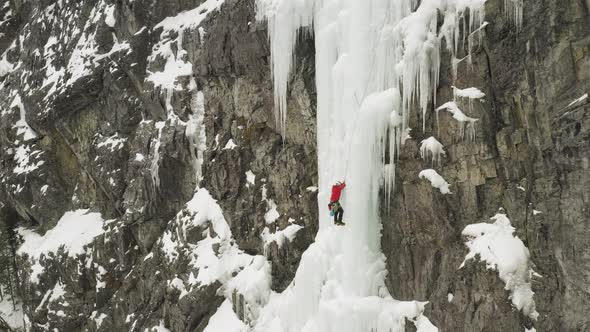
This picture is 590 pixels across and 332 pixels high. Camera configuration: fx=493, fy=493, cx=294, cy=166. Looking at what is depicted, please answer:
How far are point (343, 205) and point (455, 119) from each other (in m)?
2.88

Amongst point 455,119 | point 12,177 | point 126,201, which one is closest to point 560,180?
point 455,119

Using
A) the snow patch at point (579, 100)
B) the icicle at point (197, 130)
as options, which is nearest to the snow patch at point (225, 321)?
the icicle at point (197, 130)

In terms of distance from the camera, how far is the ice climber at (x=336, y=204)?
9742 mm

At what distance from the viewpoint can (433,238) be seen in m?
9.01

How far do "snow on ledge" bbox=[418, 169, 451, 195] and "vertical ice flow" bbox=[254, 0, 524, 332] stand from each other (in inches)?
27.2

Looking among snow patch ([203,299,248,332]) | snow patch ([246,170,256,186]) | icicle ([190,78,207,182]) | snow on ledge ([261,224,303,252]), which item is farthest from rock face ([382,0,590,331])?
icicle ([190,78,207,182])

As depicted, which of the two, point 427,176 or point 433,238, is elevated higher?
point 427,176

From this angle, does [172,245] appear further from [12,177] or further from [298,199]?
[12,177]

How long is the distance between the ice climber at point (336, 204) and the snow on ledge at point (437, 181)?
5.72ft

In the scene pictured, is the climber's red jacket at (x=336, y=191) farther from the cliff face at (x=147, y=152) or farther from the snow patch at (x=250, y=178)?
the snow patch at (x=250, y=178)

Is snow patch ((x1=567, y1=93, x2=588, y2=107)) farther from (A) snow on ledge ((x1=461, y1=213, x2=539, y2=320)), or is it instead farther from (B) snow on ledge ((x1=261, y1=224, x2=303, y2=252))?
(B) snow on ledge ((x1=261, y1=224, x2=303, y2=252))

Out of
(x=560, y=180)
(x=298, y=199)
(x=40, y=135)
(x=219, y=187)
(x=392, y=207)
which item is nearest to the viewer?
(x=560, y=180)

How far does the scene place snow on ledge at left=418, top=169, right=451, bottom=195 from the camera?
344 inches

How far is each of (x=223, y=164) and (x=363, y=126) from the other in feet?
20.0
